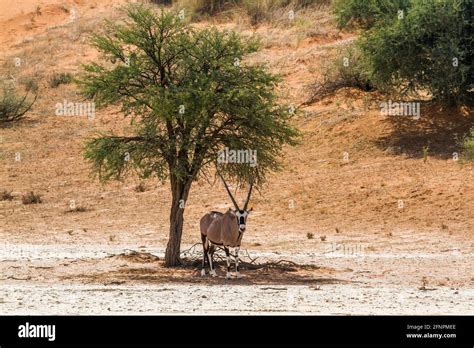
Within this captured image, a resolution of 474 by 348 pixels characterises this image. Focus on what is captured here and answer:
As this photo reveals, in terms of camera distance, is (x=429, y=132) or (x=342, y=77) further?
(x=342, y=77)

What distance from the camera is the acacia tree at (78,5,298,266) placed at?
2255cm

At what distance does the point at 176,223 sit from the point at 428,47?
12734 millimetres

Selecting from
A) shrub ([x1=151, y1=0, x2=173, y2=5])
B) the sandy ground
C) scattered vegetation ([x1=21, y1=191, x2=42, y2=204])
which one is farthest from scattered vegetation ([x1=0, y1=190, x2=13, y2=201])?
shrub ([x1=151, y1=0, x2=173, y2=5])

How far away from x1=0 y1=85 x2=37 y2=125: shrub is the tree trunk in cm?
2069

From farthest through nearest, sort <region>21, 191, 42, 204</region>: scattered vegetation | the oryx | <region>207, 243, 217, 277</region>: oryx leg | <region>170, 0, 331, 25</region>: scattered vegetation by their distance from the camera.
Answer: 1. <region>170, 0, 331, 25</region>: scattered vegetation
2. <region>21, 191, 42, 204</region>: scattered vegetation
3. <region>207, 243, 217, 277</region>: oryx leg
4. the oryx

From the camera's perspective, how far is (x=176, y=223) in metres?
23.7

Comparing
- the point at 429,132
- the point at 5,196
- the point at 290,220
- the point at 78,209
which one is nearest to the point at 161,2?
the point at 5,196

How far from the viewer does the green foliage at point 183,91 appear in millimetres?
22562

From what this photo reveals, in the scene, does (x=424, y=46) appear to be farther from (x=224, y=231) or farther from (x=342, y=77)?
(x=224, y=231)

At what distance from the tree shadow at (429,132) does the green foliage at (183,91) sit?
1088 centimetres

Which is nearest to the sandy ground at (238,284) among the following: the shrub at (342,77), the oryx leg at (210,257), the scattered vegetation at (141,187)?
the oryx leg at (210,257)

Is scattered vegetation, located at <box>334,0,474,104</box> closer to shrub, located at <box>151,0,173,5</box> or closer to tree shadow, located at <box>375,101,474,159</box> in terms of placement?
tree shadow, located at <box>375,101,474,159</box>

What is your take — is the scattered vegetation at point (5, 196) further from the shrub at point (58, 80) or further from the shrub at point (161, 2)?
the shrub at point (161, 2)
